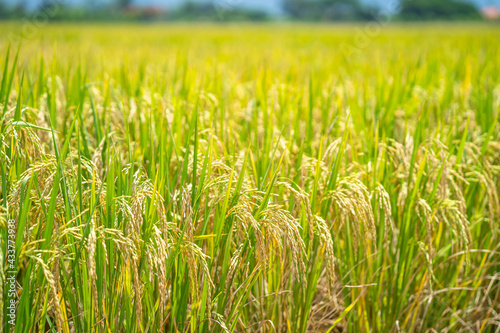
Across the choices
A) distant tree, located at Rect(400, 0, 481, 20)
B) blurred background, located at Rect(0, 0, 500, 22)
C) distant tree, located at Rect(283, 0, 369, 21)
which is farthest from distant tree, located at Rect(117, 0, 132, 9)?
distant tree, located at Rect(400, 0, 481, 20)

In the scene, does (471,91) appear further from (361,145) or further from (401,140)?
(361,145)

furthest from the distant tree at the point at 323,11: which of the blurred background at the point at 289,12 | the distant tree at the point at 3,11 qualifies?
the distant tree at the point at 3,11

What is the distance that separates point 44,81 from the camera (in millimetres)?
2266

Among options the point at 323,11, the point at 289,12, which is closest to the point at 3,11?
the point at 289,12

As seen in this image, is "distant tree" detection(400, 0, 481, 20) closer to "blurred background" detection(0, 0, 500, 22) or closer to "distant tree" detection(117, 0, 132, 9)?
"blurred background" detection(0, 0, 500, 22)

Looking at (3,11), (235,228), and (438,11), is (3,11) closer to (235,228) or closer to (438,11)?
(235,228)

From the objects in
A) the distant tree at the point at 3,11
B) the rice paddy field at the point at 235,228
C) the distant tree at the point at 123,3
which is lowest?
the rice paddy field at the point at 235,228

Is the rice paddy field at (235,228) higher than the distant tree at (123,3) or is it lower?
lower

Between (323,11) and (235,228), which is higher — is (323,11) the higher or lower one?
the higher one

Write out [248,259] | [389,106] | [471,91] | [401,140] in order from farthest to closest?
[471,91] < [389,106] < [401,140] < [248,259]

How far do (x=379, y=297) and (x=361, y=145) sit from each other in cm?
73

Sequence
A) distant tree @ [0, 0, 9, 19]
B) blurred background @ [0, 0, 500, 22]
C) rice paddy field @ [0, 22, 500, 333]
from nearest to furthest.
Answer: rice paddy field @ [0, 22, 500, 333]
distant tree @ [0, 0, 9, 19]
blurred background @ [0, 0, 500, 22]

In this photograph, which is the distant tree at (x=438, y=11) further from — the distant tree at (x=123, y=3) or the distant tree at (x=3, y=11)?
the distant tree at (x=3, y=11)

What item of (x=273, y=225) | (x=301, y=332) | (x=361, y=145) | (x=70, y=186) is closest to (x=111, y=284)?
(x=70, y=186)
